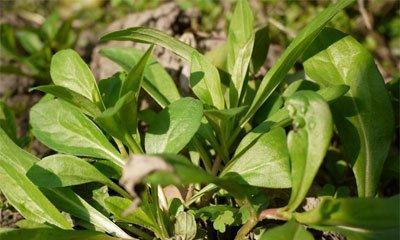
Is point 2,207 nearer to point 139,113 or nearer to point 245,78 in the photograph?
point 139,113

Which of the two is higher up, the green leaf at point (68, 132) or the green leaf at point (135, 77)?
the green leaf at point (135, 77)

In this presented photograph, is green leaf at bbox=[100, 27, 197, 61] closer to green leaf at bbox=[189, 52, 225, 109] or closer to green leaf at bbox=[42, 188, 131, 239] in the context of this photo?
green leaf at bbox=[189, 52, 225, 109]

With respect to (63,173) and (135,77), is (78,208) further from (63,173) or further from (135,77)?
(135,77)

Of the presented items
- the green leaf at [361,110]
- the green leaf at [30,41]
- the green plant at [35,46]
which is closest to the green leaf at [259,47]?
the green leaf at [361,110]

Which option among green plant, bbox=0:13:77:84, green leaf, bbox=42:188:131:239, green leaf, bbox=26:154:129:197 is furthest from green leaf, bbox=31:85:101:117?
green plant, bbox=0:13:77:84

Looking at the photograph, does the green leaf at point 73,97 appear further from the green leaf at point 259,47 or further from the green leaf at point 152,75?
the green leaf at point 259,47

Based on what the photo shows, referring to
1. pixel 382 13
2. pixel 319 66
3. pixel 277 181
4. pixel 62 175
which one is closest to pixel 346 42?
pixel 319 66
